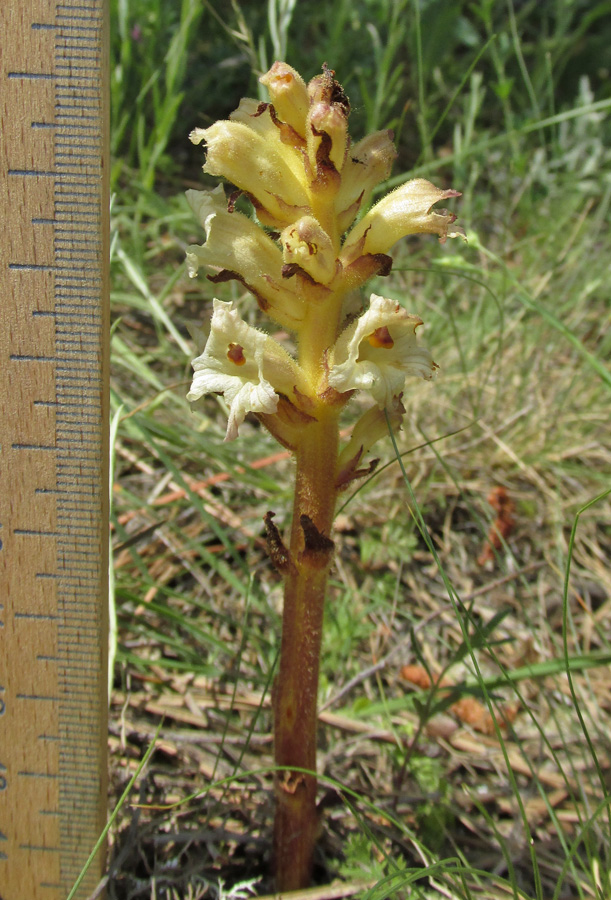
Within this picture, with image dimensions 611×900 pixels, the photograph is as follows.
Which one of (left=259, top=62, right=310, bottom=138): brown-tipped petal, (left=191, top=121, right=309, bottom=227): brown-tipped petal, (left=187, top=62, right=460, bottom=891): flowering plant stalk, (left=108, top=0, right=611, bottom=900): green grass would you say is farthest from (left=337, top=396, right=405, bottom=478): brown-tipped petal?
(left=259, top=62, right=310, bottom=138): brown-tipped petal

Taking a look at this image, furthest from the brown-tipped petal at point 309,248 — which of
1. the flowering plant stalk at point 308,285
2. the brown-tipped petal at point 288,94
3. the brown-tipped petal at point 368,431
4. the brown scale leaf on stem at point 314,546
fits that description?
the brown scale leaf on stem at point 314,546

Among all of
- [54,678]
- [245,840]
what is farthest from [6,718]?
[245,840]

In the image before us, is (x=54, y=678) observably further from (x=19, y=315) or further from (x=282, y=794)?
(x=19, y=315)

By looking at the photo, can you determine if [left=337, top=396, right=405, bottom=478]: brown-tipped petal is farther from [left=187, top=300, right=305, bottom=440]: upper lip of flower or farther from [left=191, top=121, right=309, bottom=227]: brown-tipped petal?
[left=191, top=121, right=309, bottom=227]: brown-tipped petal

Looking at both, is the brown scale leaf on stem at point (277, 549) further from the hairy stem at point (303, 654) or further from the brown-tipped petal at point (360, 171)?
the brown-tipped petal at point (360, 171)

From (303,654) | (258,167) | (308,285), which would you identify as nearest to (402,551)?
(303,654)

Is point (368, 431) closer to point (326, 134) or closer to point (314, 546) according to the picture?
point (314, 546)
